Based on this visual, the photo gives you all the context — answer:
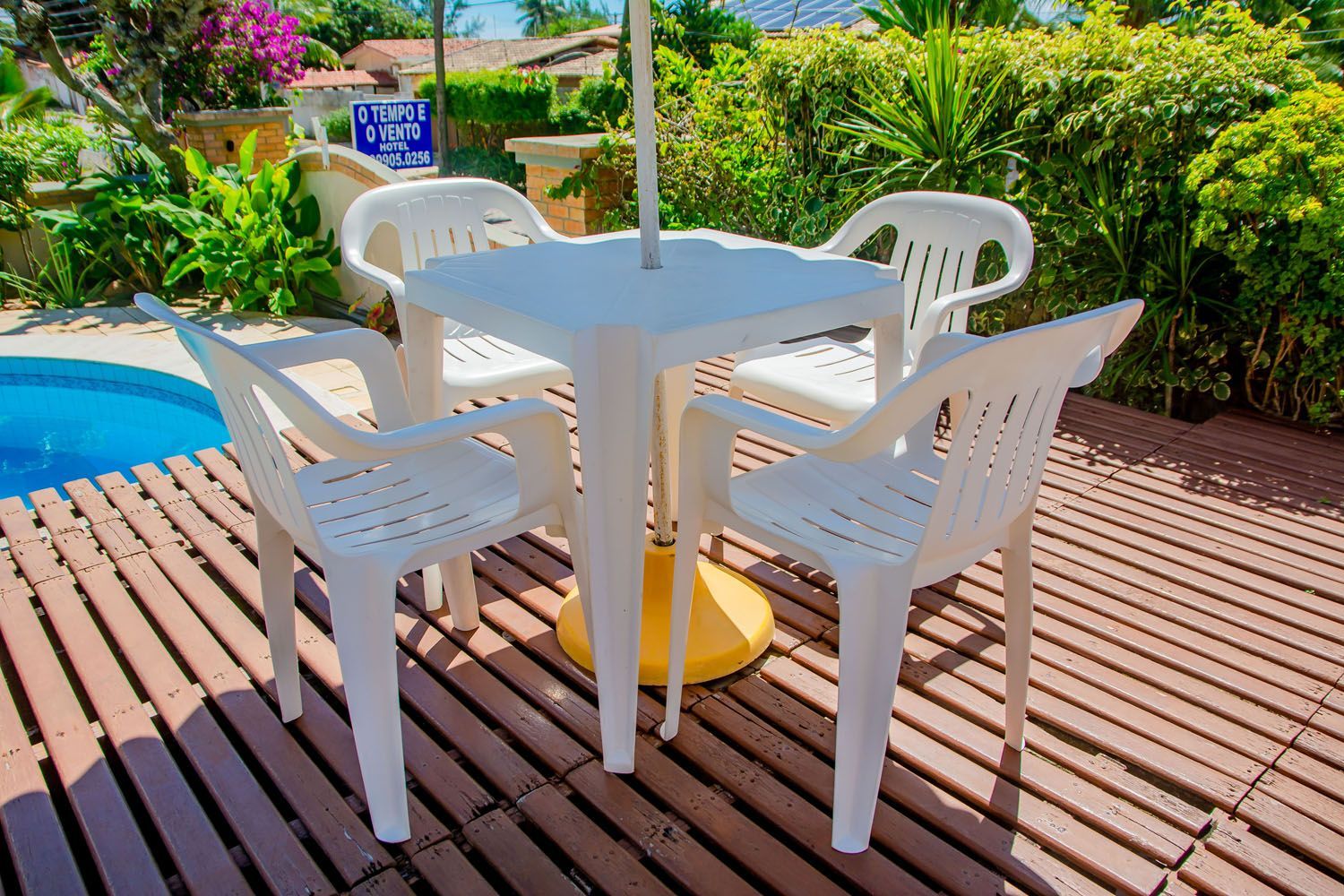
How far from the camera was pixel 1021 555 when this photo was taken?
1892 millimetres

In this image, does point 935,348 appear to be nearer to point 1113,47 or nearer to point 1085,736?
point 1085,736

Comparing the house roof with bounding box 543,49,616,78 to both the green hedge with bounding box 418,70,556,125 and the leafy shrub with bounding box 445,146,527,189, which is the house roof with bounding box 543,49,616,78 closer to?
the green hedge with bounding box 418,70,556,125

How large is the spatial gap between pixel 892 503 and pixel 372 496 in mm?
1103

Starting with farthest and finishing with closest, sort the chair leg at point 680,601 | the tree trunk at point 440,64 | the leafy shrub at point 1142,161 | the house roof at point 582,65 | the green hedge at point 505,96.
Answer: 1. the house roof at point 582,65
2. the green hedge at point 505,96
3. the tree trunk at point 440,64
4. the leafy shrub at point 1142,161
5. the chair leg at point 680,601

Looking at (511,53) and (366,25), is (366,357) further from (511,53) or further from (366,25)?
(366,25)

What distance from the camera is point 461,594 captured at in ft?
8.11

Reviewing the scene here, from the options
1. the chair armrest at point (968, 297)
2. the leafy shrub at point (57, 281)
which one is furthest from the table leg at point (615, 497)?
the leafy shrub at point (57, 281)

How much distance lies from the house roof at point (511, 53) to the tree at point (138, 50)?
104ft

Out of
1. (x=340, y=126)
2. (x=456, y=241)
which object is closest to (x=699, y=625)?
(x=456, y=241)

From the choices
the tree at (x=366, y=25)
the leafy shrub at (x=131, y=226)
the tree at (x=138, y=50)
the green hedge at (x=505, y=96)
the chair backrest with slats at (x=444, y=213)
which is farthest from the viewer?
the tree at (x=366, y=25)

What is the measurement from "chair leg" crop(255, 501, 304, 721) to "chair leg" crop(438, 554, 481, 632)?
43 centimetres

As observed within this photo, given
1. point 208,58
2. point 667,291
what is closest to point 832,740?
point 667,291

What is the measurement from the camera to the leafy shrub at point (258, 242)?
6.27 metres

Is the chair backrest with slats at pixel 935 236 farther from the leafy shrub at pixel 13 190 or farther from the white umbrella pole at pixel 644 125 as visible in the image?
the leafy shrub at pixel 13 190
